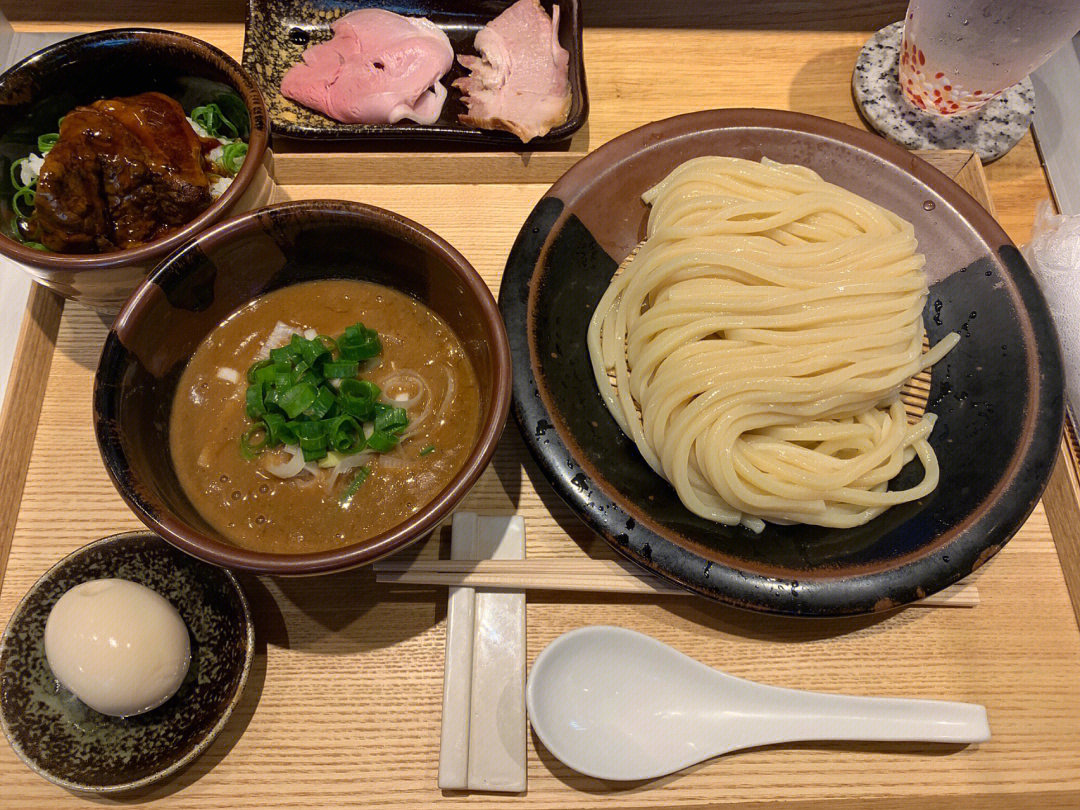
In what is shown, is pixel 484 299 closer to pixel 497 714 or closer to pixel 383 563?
pixel 383 563

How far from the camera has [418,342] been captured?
1579mm

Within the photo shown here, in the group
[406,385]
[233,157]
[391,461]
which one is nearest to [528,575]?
[391,461]

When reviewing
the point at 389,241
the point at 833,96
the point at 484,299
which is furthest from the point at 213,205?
the point at 833,96

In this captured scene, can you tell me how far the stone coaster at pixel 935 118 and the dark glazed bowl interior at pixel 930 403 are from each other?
38cm

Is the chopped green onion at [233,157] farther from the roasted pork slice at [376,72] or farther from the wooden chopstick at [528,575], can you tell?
the wooden chopstick at [528,575]

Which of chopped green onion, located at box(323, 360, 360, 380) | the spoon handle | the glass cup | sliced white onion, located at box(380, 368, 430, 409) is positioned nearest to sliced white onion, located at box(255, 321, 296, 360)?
chopped green onion, located at box(323, 360, 360, 380)

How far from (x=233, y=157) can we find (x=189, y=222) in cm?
27

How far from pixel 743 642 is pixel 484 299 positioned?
0.98m

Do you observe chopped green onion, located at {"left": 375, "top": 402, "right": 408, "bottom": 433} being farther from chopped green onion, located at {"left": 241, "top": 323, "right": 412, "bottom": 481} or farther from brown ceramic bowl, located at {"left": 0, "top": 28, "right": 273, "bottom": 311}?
brown ceramic bowl, located at {"left": 0, "top": 28, "right": 273, "bottom": 311}

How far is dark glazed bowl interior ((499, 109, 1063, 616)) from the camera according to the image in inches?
56.9

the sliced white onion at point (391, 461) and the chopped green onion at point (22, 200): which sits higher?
the chopped green onion at point (22, 200)

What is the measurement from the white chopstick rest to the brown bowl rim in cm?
89

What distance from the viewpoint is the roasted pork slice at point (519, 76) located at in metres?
2.09

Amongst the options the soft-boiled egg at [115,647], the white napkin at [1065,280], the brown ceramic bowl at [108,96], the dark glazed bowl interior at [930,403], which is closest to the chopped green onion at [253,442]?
the soft-boiled egg at [115,647]
